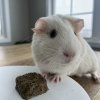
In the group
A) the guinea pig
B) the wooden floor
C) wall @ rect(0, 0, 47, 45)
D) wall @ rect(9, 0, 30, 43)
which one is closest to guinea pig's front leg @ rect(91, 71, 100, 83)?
the wooden floor

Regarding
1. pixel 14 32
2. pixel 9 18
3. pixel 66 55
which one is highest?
pixel 66 55

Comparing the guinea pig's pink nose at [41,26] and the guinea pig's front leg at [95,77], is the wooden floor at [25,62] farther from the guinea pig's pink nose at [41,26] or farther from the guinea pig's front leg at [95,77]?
the guinea pig's pink nose at [41,26]

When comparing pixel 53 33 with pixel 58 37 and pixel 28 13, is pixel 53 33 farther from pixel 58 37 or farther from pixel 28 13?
pixel 28 13

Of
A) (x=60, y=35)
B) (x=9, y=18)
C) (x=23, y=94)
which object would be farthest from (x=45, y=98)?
(x=9, y=18)

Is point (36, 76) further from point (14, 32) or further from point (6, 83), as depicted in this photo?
point (14, 32)

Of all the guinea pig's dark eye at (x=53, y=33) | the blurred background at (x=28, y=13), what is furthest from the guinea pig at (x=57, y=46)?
the blurred background at (x=28, y=13)
